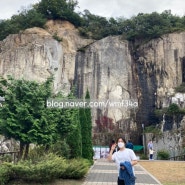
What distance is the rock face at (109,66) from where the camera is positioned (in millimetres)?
39000

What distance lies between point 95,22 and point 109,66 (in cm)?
730

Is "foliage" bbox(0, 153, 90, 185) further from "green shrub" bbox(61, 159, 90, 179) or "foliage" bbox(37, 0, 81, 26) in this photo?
"foliage" bbox(37, 0, 81, 26)

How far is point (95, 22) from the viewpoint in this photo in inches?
1762

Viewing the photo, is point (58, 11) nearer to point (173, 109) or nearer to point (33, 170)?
point (173, 109)

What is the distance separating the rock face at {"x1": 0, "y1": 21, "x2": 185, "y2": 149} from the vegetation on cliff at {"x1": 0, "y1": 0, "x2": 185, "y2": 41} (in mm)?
1354

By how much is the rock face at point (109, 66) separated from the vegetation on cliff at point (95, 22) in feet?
Answer: 4.44

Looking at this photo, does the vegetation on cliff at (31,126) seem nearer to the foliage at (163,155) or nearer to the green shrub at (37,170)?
the green shrub at (37,170)

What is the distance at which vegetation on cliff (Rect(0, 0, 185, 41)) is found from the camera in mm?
41750

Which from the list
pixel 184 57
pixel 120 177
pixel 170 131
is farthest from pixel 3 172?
pixel 184 57

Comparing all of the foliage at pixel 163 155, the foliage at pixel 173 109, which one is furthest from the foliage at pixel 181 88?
the foliage at pixel 163 155

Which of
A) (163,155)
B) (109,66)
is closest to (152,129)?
(163,155)

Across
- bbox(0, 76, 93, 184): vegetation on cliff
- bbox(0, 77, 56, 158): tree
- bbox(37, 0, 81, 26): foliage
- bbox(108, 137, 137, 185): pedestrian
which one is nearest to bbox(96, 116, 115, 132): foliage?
bbox(37, 0, 81, 26): foliage

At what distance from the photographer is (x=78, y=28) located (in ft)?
145

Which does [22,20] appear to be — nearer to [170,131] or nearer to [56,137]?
[170,131]
